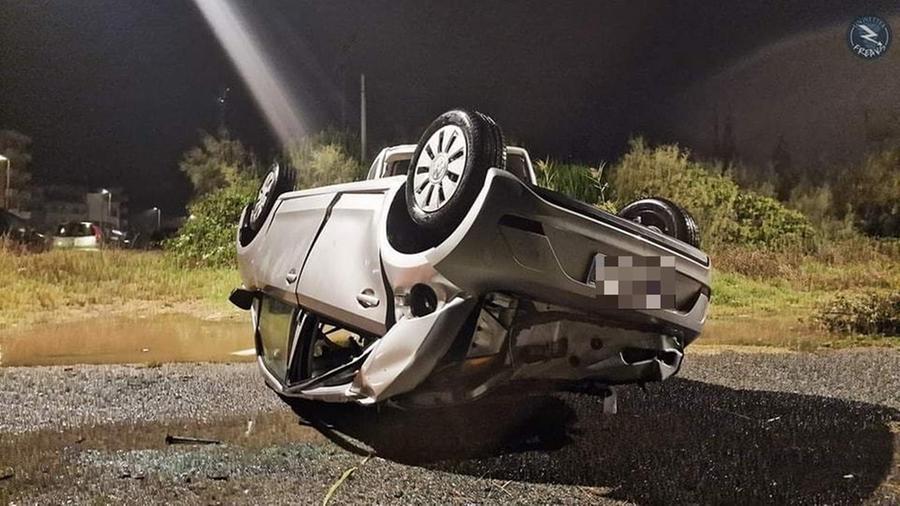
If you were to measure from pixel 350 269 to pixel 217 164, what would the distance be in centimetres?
102

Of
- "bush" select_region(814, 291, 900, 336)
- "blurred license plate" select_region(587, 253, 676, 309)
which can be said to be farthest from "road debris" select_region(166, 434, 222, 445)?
"bush" select_region(814, 291, 900, 336)

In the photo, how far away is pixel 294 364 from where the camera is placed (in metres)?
2.40

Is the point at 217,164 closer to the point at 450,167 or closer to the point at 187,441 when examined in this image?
the point at 187,441

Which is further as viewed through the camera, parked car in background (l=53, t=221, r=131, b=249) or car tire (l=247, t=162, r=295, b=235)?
parked car in background (l=53, t=221, r=131, b=249)

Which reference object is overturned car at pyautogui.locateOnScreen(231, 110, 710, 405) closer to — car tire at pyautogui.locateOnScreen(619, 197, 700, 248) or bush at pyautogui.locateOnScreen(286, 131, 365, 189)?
car tire at pyautogui.locateOnScreen(619, 197, 700, 248)

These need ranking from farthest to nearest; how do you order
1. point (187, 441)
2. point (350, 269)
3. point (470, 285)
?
1. point (187, 441)
2. point (350, 269)
3. point (470, 285)

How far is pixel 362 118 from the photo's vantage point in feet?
9.24

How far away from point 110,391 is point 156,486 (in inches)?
28.5

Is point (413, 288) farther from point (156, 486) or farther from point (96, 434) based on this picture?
point (96, 434)

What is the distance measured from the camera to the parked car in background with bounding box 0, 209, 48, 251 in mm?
2734

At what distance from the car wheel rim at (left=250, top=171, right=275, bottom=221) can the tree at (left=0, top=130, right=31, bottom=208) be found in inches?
33.6

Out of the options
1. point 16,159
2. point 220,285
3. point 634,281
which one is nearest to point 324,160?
point 220,285

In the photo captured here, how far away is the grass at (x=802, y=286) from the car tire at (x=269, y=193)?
1.52 metres

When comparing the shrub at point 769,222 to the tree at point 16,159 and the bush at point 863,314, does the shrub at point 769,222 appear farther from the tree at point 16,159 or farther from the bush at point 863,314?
the tree at point 16,159
